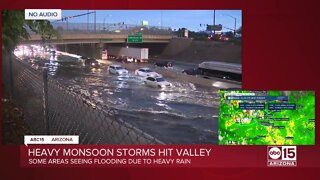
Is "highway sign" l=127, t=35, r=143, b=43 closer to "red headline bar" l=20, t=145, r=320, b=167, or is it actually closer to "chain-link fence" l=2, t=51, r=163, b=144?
"chain-link fence" l=2, t=51, r=163, b=144

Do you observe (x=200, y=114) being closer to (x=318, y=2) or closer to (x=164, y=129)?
(x=164, y=129)

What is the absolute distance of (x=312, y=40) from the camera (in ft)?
19.6

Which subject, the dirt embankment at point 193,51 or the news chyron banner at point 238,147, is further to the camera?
the dirt embankment at point 193,51

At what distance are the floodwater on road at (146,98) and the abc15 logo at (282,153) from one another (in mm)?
975

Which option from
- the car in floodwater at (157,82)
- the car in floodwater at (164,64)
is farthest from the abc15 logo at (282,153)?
the car in floodwater at (164,64)

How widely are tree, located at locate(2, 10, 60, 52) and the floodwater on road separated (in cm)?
85

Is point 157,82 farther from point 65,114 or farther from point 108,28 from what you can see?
point 65,114

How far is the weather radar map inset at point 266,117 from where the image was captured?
5781mm

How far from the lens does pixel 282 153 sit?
5.96 metres

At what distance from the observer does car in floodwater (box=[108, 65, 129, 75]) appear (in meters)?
7.17

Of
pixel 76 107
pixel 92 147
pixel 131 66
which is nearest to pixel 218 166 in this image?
pixel 92 147
